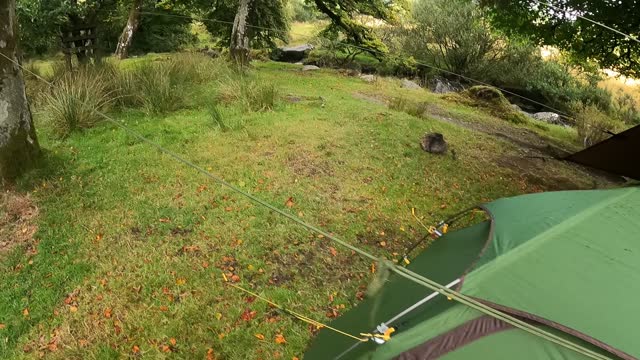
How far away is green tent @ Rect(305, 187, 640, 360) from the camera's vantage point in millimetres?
1728

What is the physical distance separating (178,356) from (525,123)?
10103 millimetres

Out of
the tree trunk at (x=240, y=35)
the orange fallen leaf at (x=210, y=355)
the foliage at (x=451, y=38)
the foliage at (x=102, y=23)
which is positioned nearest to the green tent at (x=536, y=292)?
the orange fallen leaf at (x=210, y=355)

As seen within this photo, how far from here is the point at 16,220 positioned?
13.8ft

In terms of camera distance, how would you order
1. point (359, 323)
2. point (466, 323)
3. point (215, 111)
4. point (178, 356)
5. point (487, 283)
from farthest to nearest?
point (215, 111)
point (178, 356)
point (359, 323)
point (487, 283)
point (466, 323)

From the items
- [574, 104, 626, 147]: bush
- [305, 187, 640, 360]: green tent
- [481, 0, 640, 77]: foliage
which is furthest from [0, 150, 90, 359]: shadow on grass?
[574, 104, 626, 147]: bush

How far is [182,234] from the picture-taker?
13.9 ft

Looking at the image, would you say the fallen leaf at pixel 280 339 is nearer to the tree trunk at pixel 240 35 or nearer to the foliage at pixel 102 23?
the tree trunk at pixel 240 35

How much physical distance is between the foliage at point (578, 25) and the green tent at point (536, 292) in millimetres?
5873

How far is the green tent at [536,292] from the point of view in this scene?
1728 mm

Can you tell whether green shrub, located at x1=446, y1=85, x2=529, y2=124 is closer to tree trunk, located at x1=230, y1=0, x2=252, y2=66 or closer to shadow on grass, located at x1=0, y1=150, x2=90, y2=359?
tree trunk, located at x1=230, y1=0, x2=252, y2=66

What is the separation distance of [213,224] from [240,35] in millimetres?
7012

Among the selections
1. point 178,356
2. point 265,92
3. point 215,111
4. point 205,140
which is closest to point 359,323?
point 178,356

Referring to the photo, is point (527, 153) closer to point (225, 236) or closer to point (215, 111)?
point (215, 111)

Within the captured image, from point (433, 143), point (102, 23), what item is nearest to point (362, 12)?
point (433, 143)
